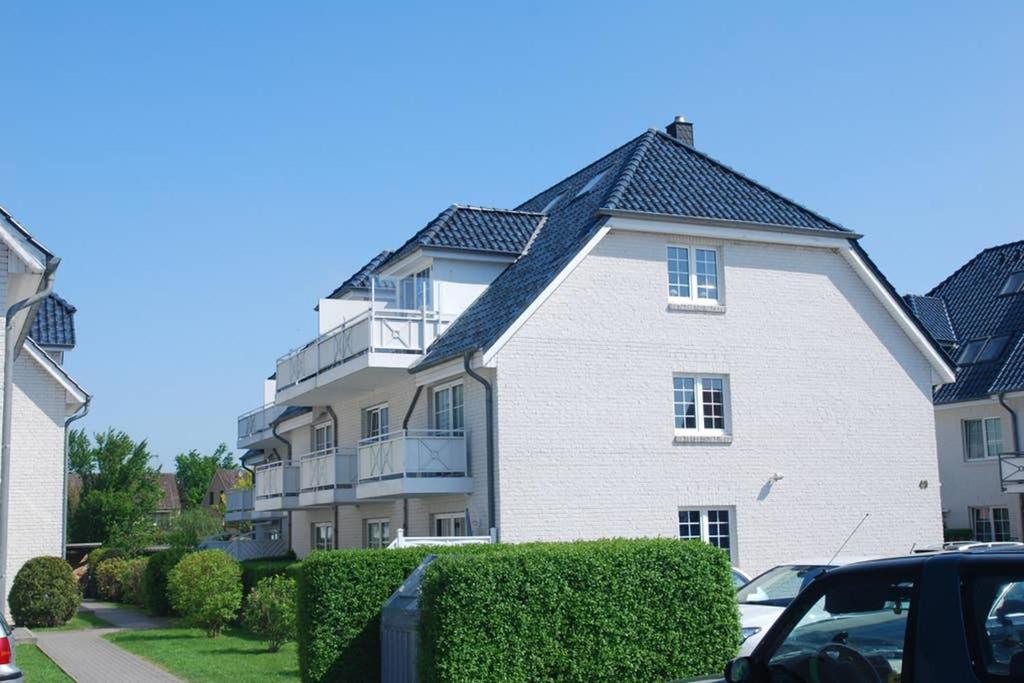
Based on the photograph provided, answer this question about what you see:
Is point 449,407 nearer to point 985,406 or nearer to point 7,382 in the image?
point 7,382

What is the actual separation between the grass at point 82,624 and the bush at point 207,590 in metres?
3.66

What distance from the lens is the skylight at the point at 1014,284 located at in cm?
3784

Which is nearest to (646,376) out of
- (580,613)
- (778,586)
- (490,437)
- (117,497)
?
(490,437)

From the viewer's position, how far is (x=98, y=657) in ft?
65.0

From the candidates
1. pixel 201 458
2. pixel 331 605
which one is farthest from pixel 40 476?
pixel 201 458

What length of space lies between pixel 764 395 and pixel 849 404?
2.24 m

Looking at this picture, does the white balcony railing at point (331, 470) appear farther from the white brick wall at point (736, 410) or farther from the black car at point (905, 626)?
the black car at point (905, 626)

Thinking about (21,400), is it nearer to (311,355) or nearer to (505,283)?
(311,355)

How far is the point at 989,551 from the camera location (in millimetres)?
5703

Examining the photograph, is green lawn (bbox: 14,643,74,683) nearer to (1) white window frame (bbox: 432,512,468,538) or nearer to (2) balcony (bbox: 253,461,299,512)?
(1) white window frame (bbox: 432,512,468,538)

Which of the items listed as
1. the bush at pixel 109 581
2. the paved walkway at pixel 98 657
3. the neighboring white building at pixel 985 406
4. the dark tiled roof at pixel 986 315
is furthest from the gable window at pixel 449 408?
the dark tiled roof at pixel 986 315

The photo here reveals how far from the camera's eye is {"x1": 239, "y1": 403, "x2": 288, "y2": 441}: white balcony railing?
125ft

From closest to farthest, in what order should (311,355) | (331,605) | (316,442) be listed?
(331,605) → (311,355) → (316,442)

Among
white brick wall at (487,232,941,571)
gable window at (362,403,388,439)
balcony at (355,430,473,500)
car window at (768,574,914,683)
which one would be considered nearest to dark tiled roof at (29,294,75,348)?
gable window at (362,403,388,439)
